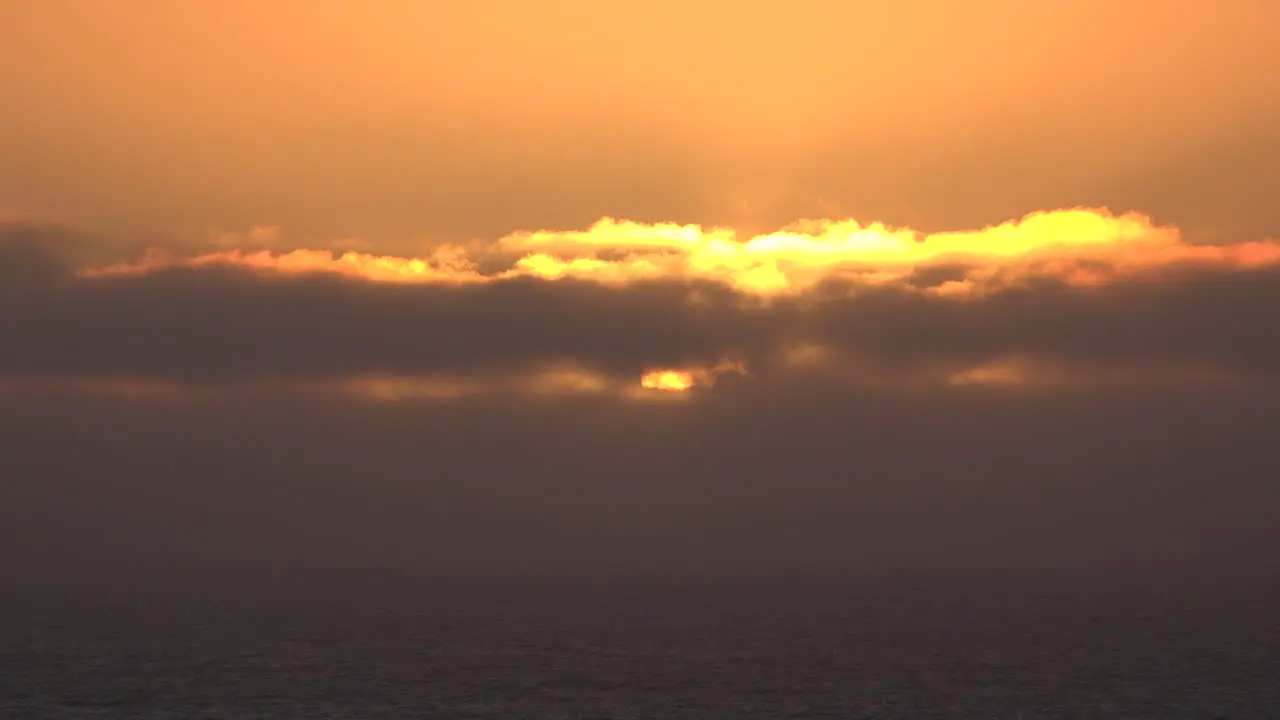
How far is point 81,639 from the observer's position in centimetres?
18375

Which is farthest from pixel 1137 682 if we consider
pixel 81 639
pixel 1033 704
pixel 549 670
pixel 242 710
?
pixel 81 639

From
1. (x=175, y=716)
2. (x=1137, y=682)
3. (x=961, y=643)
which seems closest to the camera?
(x=175, y=716)

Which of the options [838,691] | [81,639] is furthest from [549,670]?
[81,639]

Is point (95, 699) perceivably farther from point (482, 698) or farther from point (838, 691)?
point (838, 691)

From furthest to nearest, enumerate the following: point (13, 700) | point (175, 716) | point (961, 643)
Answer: point (961, 643)
point (13, 700)
point (175, 716)

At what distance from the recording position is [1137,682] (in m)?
138

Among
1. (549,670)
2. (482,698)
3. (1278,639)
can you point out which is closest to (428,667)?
(549,670)

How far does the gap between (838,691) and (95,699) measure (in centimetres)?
6182

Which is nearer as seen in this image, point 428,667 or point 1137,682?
point 1137,682

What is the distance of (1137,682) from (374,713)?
2706 inches

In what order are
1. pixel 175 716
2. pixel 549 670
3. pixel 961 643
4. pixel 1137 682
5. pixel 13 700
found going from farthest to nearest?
1. pixel 961 643
2. pixel 549 670
3. pixel 1137 682
4. pixel 13 700
5. pixel 175 716

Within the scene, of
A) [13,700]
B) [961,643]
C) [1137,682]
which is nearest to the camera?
[13,700]

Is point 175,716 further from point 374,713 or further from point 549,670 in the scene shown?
point 549,670

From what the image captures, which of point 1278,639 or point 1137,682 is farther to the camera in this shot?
point 1278,639
